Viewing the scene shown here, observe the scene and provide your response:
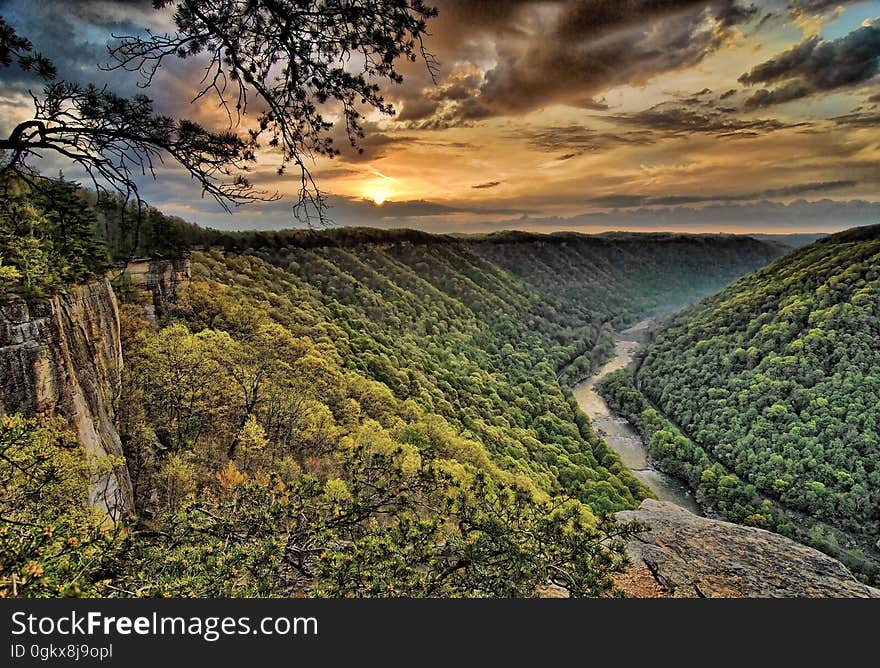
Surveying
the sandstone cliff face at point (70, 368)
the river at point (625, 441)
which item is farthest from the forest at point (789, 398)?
the sandstone cliff face at point (70, 368)

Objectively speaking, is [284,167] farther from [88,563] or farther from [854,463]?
[854,463]

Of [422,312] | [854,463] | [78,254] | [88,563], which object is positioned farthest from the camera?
[422,312]

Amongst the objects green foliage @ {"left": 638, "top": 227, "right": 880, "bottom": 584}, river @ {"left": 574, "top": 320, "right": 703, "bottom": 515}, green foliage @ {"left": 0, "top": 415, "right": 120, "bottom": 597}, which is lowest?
river @ {"left": 574, "top": 320, "right": 703, "bottom": 515}

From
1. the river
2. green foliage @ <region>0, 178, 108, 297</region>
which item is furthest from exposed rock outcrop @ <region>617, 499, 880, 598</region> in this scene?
the river

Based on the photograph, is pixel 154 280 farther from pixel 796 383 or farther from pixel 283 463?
pixel 796 383

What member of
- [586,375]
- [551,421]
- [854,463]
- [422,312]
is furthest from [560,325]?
[854,463]

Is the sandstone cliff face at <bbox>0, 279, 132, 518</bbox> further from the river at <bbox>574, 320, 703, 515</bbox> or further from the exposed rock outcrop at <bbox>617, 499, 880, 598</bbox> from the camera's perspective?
the river at <bbox>574, 320, 703, 515</bbox>

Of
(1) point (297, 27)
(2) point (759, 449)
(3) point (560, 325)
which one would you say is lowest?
(2) point (759, 449)
